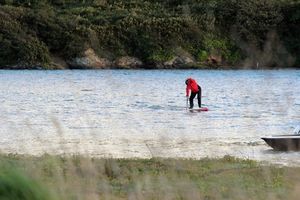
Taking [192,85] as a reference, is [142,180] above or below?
above

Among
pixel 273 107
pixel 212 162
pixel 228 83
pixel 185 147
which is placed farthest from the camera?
pixel 228 83

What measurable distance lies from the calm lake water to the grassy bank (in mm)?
584

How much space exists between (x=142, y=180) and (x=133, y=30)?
80283 mm

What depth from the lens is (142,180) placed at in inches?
430

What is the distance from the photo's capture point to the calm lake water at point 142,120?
19734 millimetres

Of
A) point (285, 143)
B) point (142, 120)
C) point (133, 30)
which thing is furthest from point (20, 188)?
point (133, 30)

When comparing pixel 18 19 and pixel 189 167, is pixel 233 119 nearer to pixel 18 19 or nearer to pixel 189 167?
pixel 189 167

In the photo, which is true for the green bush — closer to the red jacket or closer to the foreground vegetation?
the red jacket

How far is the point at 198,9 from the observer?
88625 mm

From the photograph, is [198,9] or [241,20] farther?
[198,9]

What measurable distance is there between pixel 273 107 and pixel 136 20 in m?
56.3

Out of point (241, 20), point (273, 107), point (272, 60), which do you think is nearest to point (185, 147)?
point (272, 60)

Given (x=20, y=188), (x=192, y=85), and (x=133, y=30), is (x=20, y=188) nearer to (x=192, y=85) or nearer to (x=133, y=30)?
(x=192, y=85)

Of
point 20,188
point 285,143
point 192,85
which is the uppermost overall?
point 20,188
